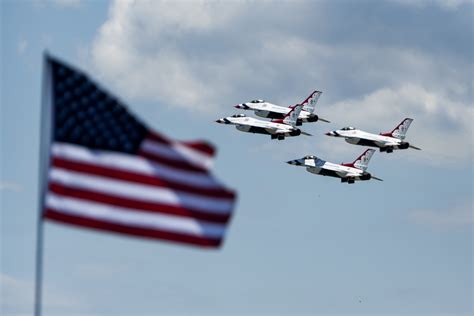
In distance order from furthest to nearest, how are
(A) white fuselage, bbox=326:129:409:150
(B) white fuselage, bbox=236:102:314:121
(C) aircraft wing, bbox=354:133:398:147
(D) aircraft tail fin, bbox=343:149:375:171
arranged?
(B) white fuselage, bbox=236:102:314:121 < (D) aircraft tail fin, bbox=343:149:375:171 < (A) white fuselage, bbox=326:129:409:150 < (C) aircraft wing, bbox=354:133:398:147

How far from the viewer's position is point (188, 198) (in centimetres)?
3900

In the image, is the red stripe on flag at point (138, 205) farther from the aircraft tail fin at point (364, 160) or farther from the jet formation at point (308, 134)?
the aircraft tail fin at point (364, 160)

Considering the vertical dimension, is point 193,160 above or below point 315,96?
below

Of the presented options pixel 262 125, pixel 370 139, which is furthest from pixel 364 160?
pixel 262 125

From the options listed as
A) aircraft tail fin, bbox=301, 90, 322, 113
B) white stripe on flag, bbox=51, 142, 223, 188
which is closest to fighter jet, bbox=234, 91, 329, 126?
aircraft tail fin, bbox=301, 90, 322, 113

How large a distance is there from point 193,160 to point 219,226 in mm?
2445

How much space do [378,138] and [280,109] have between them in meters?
19.8

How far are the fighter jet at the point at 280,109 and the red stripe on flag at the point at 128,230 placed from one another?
153127mm

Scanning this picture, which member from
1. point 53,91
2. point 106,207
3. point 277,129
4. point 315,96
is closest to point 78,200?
point 106,207

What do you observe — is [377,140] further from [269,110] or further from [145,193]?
[145,193]

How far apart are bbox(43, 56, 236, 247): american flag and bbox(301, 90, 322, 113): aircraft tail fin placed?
15828 centimetres

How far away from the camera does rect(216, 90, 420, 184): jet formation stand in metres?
182

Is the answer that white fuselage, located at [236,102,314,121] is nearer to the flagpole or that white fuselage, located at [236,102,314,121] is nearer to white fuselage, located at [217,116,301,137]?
white fuselage, located at [217,116,301,137]

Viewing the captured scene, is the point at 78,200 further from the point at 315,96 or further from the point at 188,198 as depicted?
the point at 315,96
